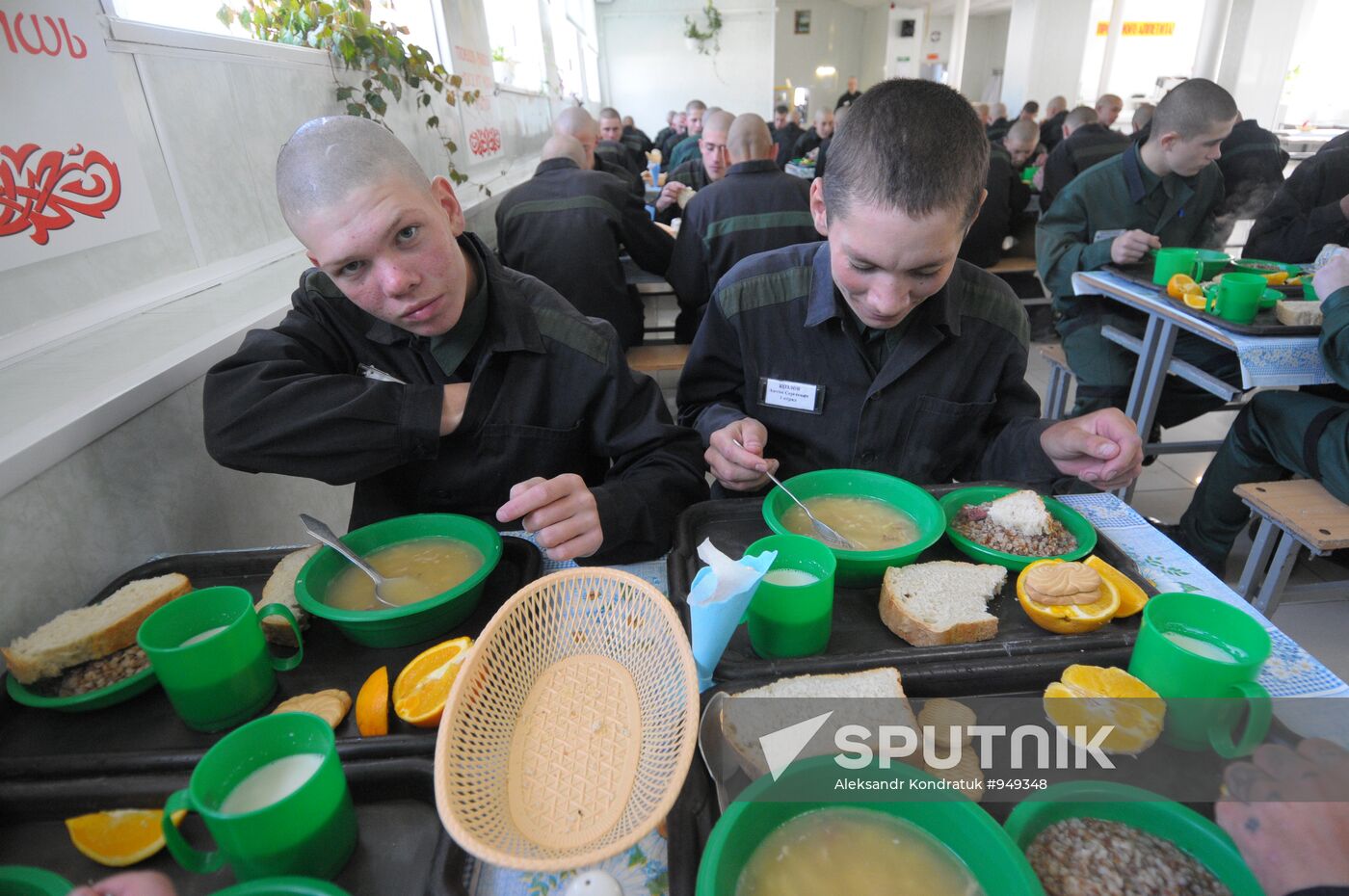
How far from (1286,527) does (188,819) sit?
111 inches

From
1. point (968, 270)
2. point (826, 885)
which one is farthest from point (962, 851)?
point (968, 270)

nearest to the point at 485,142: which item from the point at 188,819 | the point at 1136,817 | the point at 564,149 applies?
the point at 564,149

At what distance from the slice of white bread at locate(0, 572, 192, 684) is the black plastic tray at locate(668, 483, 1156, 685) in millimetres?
856

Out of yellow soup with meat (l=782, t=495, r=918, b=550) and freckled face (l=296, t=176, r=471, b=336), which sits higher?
freckled face (l=296, t=176, r=471, b=336)

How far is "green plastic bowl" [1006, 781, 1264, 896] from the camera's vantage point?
68cm

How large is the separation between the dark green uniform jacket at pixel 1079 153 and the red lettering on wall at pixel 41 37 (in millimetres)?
5494

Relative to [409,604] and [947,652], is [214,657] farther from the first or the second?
[947,652]

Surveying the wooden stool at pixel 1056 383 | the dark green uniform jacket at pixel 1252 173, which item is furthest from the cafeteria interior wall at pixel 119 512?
the dark green uniform jacket at pixel 1252 173

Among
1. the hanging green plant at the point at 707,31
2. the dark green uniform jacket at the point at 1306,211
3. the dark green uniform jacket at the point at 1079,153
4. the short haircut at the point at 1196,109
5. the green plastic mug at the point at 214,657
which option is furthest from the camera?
the hanging green plant at the point at 707,31

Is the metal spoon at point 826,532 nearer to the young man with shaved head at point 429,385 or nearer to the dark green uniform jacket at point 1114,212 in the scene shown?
the young man with shaved head at point 429,385

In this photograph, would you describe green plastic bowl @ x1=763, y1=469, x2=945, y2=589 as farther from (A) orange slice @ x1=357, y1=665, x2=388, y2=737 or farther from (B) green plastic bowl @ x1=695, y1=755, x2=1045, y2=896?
(A) orange slice @ x1=357, y1=665, x2=388, y2=737

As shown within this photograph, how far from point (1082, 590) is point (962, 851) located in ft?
1.69

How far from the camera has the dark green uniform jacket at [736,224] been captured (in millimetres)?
3752

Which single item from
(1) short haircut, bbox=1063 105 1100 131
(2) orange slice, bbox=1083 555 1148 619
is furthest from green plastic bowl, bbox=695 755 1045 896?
(1) short haircut, bbox=1063 105 1100 131
